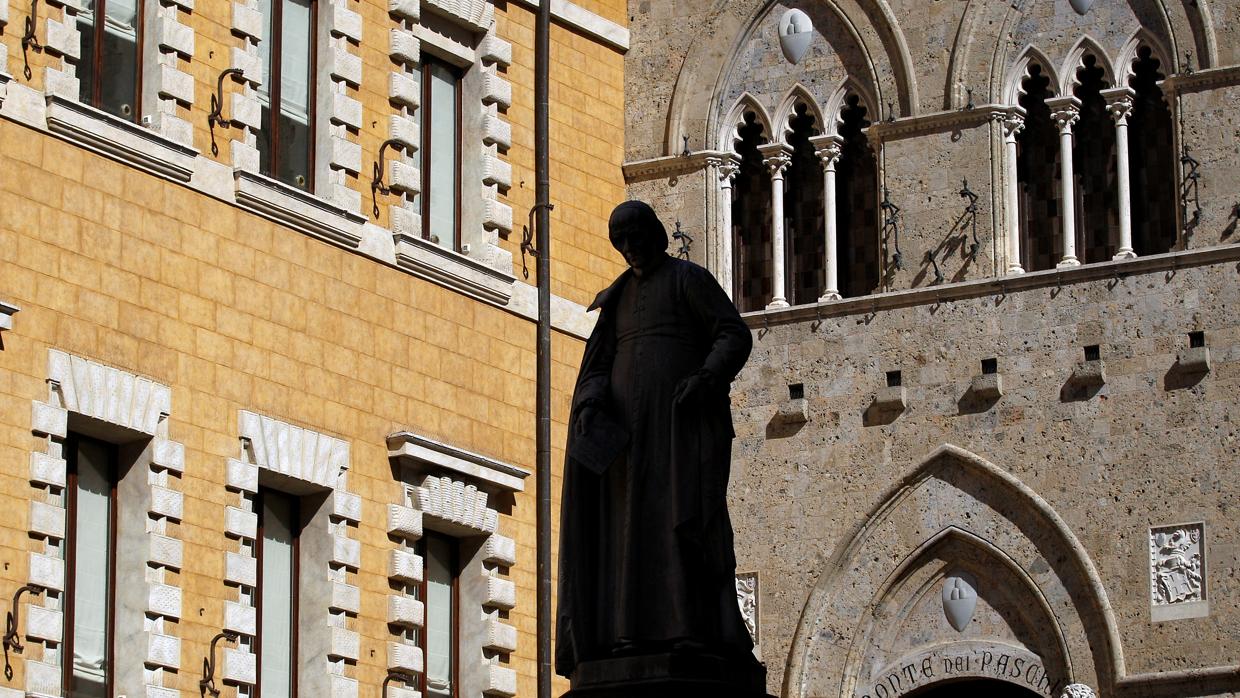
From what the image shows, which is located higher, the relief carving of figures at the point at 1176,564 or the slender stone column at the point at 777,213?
the slender stone column at the point at 777,213

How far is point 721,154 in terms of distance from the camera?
2716 cm

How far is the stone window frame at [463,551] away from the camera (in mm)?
23344

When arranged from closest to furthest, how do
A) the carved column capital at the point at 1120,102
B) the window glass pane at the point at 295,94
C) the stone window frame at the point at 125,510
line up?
the stone window frame at the point at 125,510
the window glass pane at the point at 295,94
the carved column capital at the point at 1120,102

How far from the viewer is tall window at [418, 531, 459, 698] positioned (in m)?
23.8

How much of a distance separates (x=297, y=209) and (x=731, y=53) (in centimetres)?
582

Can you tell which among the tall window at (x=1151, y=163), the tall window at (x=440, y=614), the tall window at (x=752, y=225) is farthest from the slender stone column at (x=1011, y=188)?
the tall window at (x=440, y=614)

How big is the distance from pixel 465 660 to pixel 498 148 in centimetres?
419

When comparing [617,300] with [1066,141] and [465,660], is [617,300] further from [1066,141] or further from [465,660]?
[1066,141]

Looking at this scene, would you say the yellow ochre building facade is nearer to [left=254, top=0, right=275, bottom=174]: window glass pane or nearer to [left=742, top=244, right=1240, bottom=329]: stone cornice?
[left=254, top=0, right=275, bottom=174]: window glass pane

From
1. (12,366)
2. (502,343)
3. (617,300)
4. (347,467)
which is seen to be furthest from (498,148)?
(617,300)

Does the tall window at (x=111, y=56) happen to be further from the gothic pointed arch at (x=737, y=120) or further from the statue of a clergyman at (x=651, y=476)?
the statue of a clergyman at (x=651, y=476)

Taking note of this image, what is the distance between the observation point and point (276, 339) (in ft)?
74.0

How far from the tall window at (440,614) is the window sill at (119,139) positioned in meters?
3.76

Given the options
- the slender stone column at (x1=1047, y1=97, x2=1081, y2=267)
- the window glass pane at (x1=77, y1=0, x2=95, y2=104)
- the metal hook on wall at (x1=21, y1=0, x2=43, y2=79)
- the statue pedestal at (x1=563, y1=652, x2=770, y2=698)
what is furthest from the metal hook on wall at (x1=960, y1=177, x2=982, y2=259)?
the statue pedestal at (x1=563, y1=652, x2=770, y2=698)
